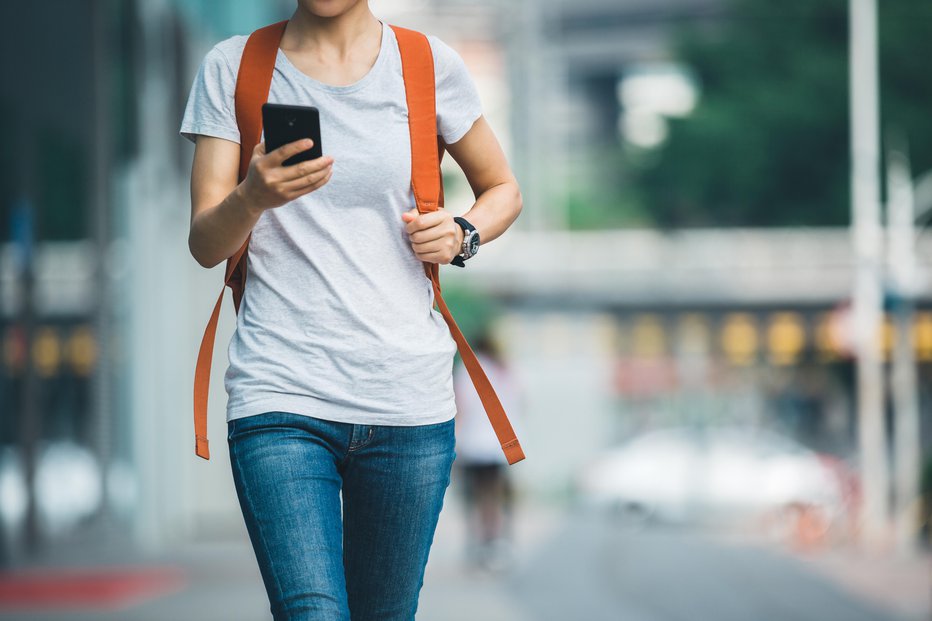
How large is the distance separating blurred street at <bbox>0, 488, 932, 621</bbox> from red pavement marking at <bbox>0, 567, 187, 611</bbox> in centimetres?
17

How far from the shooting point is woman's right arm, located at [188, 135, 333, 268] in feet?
7.82

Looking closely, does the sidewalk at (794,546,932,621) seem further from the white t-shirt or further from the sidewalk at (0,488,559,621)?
the white t-shirt

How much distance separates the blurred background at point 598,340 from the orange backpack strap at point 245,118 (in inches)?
246

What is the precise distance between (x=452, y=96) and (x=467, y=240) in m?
0.29

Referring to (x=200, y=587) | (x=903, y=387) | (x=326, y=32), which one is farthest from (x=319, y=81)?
(x=903, y=387)

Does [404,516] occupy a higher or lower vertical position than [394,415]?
lower

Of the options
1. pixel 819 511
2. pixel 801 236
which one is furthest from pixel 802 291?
pixel 819 511

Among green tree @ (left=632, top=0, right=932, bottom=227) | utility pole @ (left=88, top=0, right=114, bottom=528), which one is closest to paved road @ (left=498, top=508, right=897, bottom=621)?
utility pole @ (left=88, top=0, right=114, bottom=528)

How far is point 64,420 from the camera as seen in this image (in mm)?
23016

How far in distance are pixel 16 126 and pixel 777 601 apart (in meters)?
7.65

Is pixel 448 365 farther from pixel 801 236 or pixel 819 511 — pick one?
pixel 801 236

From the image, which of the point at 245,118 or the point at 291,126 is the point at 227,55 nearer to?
the point at 245,118

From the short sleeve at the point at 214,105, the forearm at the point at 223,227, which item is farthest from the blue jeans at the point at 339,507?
the short sleeve at the point at 214,105

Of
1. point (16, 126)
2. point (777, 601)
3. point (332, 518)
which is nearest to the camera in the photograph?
point (332, 518)
